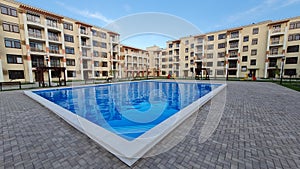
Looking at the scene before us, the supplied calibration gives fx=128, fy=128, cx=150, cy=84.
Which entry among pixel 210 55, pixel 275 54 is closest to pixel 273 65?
pixel 275 54

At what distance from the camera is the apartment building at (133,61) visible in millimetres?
43281

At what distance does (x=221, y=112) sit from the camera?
5648mm

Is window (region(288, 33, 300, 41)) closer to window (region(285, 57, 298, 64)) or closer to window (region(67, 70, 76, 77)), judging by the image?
window (region(285, 57, 298, 64))

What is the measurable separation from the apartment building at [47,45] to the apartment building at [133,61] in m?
7.88

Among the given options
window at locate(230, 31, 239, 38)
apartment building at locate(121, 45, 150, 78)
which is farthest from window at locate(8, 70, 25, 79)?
window at locate(230, 31, 239, 38)

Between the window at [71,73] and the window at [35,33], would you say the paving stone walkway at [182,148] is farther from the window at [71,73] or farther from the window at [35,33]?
the window at [71,73]

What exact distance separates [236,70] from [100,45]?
37102 mm

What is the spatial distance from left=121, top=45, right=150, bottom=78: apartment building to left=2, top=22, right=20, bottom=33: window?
24.7m

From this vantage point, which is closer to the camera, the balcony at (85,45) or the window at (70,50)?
the window at (70,50)

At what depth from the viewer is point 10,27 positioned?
20625 mm

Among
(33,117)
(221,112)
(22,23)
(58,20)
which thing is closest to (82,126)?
(33,117)

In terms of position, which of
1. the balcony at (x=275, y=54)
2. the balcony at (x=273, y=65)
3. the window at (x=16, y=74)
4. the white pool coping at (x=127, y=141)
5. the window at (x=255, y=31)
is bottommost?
the white pool coping at (x=127, y=141)

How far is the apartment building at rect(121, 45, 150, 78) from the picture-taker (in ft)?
142

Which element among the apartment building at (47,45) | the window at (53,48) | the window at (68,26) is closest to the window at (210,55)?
the apartment building at (47,45)
